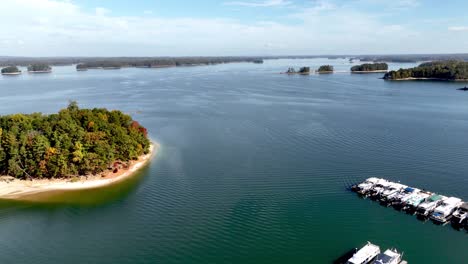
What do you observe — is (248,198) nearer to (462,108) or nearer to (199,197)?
(199,197)

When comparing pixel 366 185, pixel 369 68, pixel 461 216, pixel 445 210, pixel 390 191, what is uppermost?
pixel 369 68

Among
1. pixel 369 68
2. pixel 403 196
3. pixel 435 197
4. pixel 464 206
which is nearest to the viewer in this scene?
pixel 464 206

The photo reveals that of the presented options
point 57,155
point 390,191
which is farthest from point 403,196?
point 57,155

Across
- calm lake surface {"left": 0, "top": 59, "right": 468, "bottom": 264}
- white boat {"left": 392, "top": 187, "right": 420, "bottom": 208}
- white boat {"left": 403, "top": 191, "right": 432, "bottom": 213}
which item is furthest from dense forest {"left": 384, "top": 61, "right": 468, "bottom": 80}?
white boat {"left": 403, "top": 191, "right": 432, "bottom": 213}

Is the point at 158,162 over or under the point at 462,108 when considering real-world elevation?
under

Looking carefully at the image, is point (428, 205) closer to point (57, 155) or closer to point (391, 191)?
point (391, 191)

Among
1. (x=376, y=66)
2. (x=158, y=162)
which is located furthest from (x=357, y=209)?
(x=376, y=66)

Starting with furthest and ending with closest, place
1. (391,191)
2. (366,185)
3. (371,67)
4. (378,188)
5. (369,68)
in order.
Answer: (371,67)
(369,68)
(366,185)
(378,188)
(391,191)
